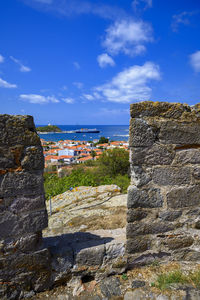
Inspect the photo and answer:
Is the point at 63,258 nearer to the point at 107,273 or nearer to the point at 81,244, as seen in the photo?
the point at 81,244

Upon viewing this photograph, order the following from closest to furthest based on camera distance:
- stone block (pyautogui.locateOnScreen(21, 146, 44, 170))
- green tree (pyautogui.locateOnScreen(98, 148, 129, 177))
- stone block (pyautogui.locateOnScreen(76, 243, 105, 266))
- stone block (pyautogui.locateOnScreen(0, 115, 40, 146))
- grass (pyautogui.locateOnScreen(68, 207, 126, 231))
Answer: stone block (pyautogui.locateOnScreen(0, 115, 40, 146)), stone block (pyautogui.locateOnScreen(21, 146, 44, 170)), stone block (pyautogui.locateOnScreen(76, 243, 105, 266)), grass (pyautogui.locateOnScreen(68, 207, 126, 231)), green tree (pyautogui.locateOnScreen(98, 148, 129, 177))

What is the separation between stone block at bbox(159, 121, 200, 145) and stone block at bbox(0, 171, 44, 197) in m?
1.62

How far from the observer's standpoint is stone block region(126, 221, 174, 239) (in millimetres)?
2445

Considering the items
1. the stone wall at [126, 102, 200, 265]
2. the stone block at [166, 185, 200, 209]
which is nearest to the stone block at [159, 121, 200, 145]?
the stone wall at [126, 102, 200, 265]

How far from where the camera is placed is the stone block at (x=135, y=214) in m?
2.41

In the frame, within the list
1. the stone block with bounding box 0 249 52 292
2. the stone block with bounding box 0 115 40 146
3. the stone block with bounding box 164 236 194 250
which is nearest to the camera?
the stone block with bounding box 0 115 40 146

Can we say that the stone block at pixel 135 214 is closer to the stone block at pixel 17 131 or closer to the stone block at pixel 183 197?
the stone block at pixel 183 197

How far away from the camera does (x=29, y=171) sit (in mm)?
2074

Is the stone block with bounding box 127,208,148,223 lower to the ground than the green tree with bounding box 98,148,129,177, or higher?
higher

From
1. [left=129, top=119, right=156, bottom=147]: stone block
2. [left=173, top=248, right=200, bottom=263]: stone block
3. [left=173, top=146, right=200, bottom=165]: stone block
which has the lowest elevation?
[left=173, top=248, right=200, bottom=263]: stone block

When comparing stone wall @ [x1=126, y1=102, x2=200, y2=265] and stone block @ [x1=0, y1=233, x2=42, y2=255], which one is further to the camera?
stone wall @ [x1=126, y1=102, x2=200, y2=265]

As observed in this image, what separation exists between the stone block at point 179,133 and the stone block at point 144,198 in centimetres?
69

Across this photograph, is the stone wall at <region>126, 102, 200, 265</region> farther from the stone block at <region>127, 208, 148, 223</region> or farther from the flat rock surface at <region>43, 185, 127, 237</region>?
the flat rock surface at <region>43, 185, 127, 237</region>

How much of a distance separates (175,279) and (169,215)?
753 millimetres
